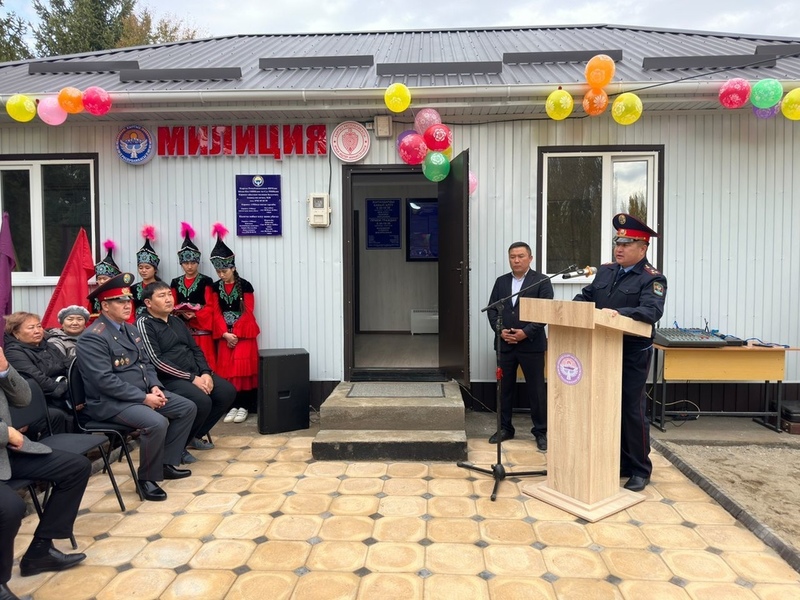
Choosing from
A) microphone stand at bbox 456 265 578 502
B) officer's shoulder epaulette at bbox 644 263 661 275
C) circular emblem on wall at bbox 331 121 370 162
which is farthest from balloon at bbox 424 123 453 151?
officer's shoulder epaulette at bbox 644 263 661 275

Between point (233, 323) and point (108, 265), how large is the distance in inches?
51.4

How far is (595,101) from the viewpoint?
4496mm

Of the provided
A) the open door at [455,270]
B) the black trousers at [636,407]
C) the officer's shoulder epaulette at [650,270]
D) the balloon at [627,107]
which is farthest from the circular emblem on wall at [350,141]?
the black trousers at [636,407]

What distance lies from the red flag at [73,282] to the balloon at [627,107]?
503 centimetres

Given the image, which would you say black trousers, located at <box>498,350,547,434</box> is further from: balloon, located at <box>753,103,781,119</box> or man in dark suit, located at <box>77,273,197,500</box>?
balloon, located at <box>753,103,781,119</box>

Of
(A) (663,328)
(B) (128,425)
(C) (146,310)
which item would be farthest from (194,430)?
(A) (663,328)

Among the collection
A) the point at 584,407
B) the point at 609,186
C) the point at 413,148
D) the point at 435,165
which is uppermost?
the point at 413,148

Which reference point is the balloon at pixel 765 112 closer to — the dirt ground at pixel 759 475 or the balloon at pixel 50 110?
the dirt ground at pixel 759 475

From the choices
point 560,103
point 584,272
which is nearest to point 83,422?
point 584,272

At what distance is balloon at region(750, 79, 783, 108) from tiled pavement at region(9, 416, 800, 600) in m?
3.04

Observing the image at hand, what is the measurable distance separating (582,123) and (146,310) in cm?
428

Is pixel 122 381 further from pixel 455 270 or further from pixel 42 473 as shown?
pixel 455 270

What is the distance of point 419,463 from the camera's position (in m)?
4.06

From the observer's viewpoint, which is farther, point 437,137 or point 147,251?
point 147,251
